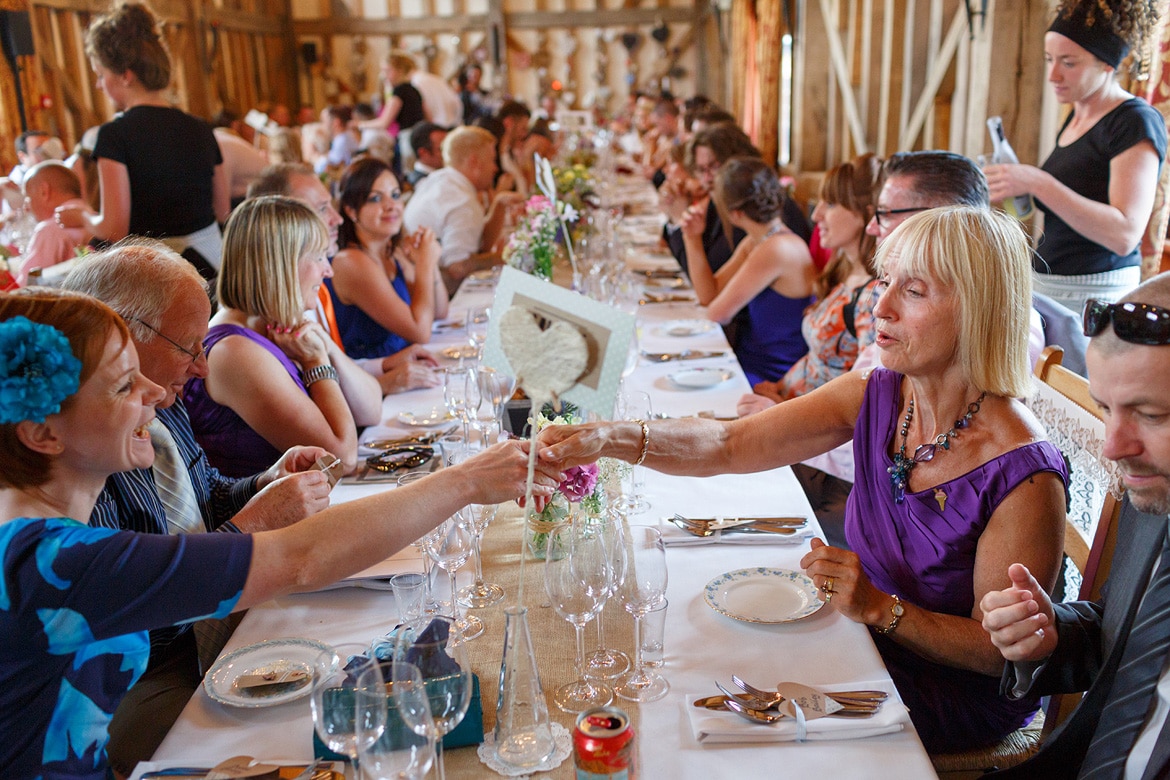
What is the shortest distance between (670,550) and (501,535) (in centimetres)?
35

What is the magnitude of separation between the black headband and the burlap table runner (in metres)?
2.64

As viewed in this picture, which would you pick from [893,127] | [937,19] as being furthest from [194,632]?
[893,127]

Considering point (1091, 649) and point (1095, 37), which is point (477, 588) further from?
point (1095, 37)

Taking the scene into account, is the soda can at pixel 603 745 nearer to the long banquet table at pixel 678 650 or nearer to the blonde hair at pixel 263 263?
the long banquet table at pixel 678 650

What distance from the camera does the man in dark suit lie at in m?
1.14

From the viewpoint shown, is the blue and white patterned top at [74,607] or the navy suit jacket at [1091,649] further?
the navy suit jacket at [1091,649]

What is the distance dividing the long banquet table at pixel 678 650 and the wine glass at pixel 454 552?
3 centimetres

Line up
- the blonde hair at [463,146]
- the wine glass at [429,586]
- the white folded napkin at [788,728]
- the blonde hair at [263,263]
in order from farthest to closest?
1. the blonde hair at [463,146]
2. the blonde hair at [263,263]
3. the wine glass at [429,586]
4. the white folded napkin at [788,728]

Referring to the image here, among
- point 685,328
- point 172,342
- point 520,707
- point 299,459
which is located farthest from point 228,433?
point 685,328

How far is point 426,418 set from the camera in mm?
2680

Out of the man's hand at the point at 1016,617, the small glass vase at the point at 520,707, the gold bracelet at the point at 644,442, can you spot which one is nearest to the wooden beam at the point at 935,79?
the gold bracelet at the point at 644,442

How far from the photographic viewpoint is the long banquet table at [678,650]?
1195 millimetres

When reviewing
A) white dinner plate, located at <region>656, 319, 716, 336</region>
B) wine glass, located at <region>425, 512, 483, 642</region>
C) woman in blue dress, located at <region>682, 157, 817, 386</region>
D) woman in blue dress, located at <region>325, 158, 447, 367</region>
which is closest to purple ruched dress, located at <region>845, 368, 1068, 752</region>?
wine glass, located at <region>425, 512, 483, 642</region>

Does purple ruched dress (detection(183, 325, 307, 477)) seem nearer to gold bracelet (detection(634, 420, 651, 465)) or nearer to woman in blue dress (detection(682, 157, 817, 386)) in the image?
gold bracelet (detection(634, 420, 651, 465))
